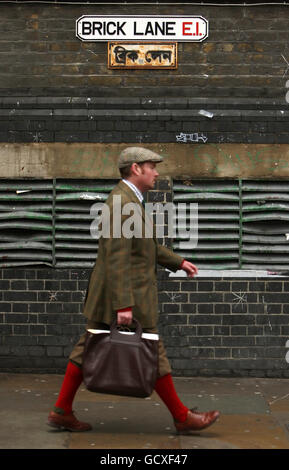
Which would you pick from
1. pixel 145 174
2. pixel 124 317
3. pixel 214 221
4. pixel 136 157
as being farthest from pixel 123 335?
pixel 214 221

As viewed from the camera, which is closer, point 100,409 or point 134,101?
point 100,409

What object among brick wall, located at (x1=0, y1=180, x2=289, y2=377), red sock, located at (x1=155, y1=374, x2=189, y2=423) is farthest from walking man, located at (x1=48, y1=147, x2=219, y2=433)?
brick wall, located at (x1=0, y1=180, x2=289, y2=377)

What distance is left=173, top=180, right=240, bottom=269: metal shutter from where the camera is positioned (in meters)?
8.39

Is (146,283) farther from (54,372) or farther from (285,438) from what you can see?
(54,372)

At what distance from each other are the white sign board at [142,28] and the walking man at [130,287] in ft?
8.89

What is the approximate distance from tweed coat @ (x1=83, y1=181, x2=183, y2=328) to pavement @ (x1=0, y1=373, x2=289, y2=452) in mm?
886

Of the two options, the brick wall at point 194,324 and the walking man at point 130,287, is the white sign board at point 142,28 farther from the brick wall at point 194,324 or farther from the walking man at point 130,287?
the walking man at point 130,287

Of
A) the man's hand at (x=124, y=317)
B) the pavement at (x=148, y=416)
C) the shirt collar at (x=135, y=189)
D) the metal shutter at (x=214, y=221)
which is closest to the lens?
the man's hand at (x=124, y=317)

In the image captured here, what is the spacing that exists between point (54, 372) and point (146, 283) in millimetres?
2894

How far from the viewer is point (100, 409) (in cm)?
686

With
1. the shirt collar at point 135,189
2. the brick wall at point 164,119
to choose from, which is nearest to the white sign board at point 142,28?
the brick wall at point 164,119

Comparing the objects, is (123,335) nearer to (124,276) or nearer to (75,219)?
(124,276)

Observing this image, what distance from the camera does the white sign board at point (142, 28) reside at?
8289 millimetres

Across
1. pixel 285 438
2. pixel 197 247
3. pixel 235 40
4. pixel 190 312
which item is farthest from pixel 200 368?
pixel 235 40
